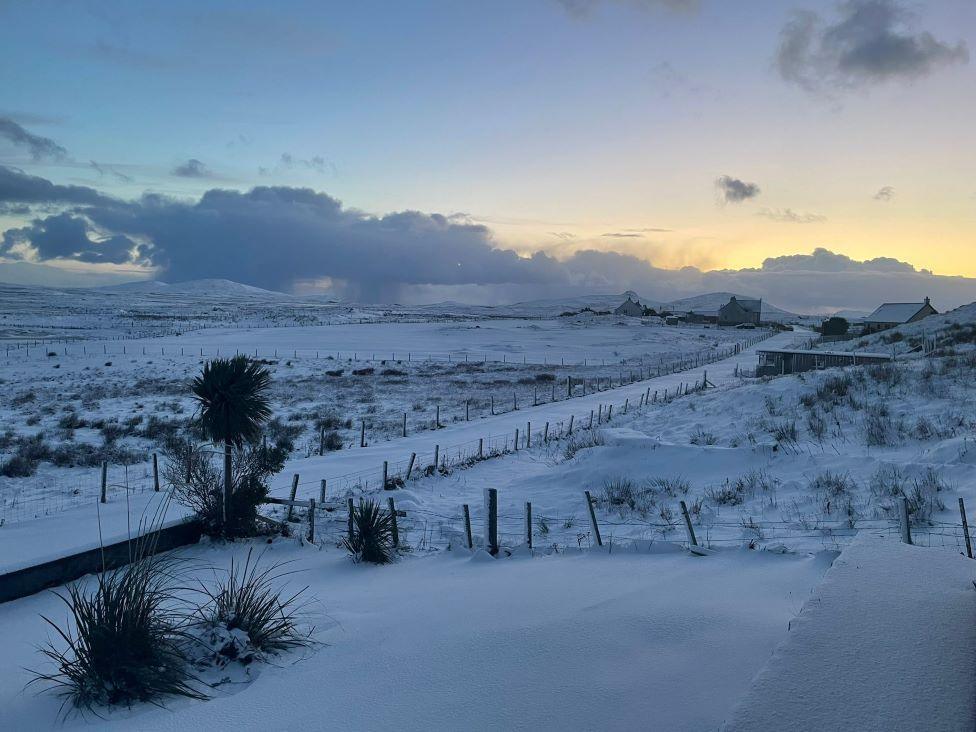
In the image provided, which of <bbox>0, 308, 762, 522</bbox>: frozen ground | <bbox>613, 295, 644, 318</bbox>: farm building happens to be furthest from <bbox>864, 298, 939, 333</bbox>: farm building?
<bbox>613, 295, 644, 318</bbox>: farm building

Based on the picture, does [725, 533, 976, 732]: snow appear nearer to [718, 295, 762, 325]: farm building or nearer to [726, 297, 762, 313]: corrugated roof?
[718, 295, 762, 325]: farm building

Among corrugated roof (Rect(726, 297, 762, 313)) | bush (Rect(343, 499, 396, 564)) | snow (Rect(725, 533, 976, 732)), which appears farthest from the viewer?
corrugated roof (Rect(726, 297, 762, 313))

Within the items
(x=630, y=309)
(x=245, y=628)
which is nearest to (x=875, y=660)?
(x=245, y=628)

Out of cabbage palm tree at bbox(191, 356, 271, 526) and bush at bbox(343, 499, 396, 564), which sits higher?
cabbage palm tree at bbox(191, 356, 271, 526)

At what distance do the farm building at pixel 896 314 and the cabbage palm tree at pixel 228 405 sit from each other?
72740 millimetres

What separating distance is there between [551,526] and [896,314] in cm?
7318

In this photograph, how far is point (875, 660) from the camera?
12.0 feet

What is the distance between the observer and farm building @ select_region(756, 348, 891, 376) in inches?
1413

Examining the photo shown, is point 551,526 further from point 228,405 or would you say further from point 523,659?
point 523,659

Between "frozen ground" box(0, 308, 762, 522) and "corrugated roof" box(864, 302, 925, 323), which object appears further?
"corrugated roof" box(864, 302, 925, 323)

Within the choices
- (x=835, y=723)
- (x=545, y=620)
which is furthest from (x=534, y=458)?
(x=835, y=723)

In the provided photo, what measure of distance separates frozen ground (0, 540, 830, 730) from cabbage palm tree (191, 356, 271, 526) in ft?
18.1

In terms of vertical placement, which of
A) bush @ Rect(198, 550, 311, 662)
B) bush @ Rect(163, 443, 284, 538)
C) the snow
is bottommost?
bush @ Rect(163, 443, 284, 538)

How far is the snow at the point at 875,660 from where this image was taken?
3143 millimetres
